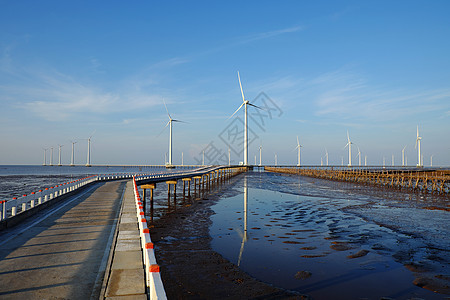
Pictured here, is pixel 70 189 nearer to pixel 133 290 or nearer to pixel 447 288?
pixel 133 290

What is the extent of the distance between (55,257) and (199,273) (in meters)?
5.27

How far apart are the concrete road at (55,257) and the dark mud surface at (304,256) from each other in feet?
9.48

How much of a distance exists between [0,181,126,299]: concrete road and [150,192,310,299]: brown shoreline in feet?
8.98

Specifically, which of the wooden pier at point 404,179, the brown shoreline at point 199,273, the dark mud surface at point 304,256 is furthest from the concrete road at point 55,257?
the wooden pier at point 404,179

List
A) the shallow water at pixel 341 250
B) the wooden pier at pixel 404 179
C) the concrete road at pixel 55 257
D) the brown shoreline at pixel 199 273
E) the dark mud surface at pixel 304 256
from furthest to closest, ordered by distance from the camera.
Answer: the wooden pier at pixel 404 179 → the shallow water at pixel 341 250 → the dark mud surface at pixel 304 256 → the brown shoreline at pixel 199 273 → the concrete road at pixel 55 257

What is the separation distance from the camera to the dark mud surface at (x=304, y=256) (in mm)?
10844

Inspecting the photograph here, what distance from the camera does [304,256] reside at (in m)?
14.6

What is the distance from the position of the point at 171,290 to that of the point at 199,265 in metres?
2.70

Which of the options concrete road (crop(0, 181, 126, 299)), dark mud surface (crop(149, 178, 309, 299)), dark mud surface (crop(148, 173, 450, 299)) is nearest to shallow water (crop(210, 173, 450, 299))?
dark mud surface (crop(148, 173, 450, 299))

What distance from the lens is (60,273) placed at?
867 centimetres

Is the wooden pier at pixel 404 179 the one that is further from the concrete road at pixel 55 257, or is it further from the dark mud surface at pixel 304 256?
the concrete road at pixel 55 257

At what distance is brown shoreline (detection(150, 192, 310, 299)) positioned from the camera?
10.4 metres

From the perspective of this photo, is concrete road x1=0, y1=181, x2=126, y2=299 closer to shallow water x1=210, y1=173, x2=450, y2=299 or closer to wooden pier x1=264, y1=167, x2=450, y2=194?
shallow water x1=210, y1=173, x2=450, y2=299

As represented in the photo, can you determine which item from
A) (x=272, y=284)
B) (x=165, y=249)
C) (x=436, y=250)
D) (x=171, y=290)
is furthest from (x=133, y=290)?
(x=436, y=250)
